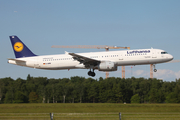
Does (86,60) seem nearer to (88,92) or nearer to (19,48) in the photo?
(19,48)

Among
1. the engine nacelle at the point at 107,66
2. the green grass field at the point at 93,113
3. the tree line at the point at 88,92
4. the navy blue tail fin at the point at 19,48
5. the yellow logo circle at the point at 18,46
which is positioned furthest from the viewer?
the tree line at the point at 88,92

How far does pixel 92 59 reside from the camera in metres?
40.1

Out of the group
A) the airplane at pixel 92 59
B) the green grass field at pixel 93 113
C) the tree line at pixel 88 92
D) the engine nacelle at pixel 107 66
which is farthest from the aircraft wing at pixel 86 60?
the tree line at pixel 88 92

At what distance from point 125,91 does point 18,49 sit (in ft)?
171

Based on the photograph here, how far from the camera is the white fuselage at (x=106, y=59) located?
1603 inches

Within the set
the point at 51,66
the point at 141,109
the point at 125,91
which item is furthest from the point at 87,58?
the point at 125,91

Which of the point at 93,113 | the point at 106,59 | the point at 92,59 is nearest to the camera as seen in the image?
the point at 93,113

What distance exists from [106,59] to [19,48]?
16352mm

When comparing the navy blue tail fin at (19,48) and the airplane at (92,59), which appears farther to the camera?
the navy blue tail fin at (19,48)

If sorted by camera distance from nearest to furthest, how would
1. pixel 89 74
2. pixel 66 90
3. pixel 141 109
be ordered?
pixel 141 109 < pixel 89 74 < pixel 66 90

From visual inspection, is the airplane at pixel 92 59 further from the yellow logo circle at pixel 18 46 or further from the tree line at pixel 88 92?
the tree line at pixel 88 92

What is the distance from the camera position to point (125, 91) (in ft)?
295

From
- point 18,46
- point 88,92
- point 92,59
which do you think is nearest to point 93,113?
point 92,59

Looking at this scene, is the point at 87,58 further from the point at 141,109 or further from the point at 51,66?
the point at 141,109
